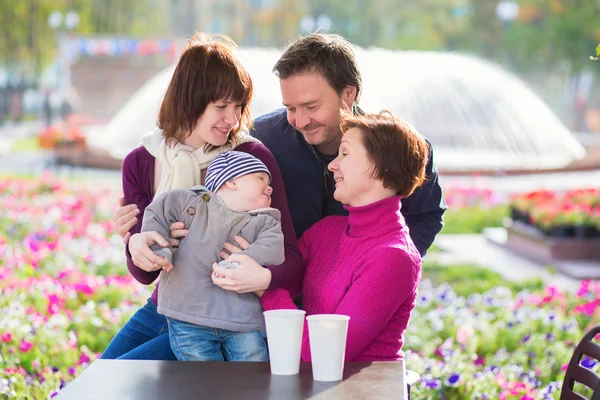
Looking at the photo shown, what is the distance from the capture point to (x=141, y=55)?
29750 mm

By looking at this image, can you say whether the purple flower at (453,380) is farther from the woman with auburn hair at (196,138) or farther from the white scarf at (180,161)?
the white scarf at (180,161)

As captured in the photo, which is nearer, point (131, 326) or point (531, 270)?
point (131, 326)

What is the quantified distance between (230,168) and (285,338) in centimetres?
62

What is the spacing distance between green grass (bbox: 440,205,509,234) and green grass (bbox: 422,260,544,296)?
9.49ft

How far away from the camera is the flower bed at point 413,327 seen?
175 inches

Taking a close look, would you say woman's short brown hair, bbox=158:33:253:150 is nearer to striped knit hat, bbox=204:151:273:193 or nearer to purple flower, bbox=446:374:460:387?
striped knit hat, bbox=204:151:273:193

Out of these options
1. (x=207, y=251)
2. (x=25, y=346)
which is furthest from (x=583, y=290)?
(x=207, y=251)

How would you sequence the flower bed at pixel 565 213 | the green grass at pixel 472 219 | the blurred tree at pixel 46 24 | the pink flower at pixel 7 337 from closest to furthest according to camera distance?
the pink flower at pixel 7 337, the flower bed at pixel 565 213, the green grass at pixel 472 219, the blurred tree at pixel 46 24

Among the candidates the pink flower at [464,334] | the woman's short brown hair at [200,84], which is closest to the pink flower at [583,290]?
the pink flower at [464,334]

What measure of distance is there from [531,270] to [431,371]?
4686 millimetres

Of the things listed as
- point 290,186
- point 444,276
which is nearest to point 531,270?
point 444,276

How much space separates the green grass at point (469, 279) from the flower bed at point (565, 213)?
3.42 ft

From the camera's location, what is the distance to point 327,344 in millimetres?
2473

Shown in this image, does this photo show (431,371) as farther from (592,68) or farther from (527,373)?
(592,68)
